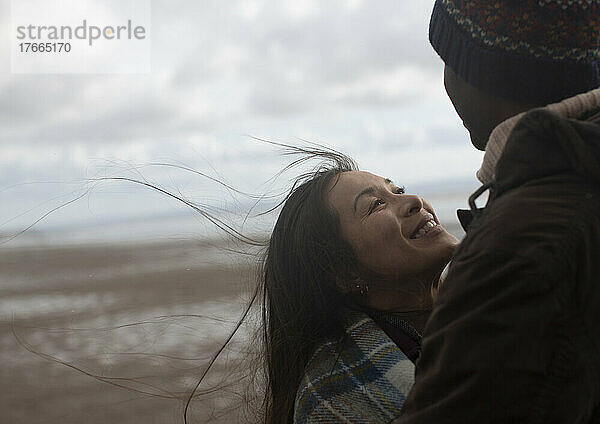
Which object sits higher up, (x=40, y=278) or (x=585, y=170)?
(x=585, y=170)

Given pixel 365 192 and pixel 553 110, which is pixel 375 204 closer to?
pixel 365 192

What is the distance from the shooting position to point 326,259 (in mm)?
2158

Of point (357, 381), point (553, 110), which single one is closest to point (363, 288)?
point (357, 381)

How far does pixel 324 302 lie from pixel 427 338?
3.71 feet

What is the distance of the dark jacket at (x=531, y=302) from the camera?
3.00 feet

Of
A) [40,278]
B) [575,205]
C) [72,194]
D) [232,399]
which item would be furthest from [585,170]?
[40,278]

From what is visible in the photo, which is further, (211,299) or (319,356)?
(211,299)

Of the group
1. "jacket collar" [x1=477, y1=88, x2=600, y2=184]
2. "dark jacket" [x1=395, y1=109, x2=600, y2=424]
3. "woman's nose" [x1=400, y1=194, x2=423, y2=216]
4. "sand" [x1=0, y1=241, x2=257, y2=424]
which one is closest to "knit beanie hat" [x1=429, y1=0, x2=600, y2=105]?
"jacket collar" [x1=477, y1=88, x2=600, y2=184]

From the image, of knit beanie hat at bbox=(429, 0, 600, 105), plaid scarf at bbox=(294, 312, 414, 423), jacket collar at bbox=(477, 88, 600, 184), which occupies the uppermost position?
knit beanie hat at bbox=(429, 0, 600, 105)

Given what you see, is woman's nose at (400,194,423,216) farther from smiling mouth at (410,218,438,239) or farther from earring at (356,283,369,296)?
earring at (356,283,369,296)

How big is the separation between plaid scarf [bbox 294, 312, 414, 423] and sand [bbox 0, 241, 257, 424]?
65cm

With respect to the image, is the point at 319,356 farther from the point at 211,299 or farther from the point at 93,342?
the point at 211,299

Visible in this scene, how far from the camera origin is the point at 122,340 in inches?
229

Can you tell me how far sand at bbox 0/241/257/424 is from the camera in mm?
4363
